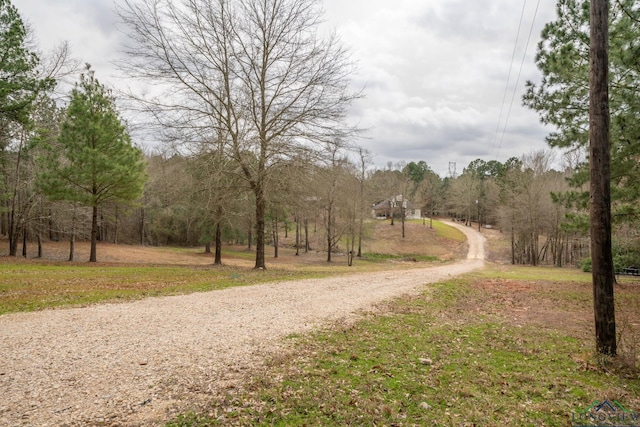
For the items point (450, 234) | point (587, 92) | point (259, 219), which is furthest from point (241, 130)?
point (450, 234)

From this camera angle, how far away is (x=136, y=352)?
5.34 m

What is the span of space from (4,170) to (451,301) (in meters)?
25.4

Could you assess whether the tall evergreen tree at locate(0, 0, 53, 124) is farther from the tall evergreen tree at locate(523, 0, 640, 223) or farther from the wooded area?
the tall evergreen tree at locate(523, 0, 640, 223)

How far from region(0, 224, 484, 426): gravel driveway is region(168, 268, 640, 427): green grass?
0.60 m

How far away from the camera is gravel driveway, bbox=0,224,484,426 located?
3.80 m

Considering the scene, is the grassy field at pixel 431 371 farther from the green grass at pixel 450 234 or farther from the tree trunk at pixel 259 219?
the green grass at pixel 450 234

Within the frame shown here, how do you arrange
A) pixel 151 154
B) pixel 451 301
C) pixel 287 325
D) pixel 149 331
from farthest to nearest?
pixel 151 154 → pixel 451 301 → pixel 287 325 → pixel 149 331

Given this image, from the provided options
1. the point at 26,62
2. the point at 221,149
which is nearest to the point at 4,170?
the point at 26,62

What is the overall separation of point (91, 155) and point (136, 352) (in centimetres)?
1679

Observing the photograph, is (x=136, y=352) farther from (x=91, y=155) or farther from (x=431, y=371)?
(x=91, y=155)

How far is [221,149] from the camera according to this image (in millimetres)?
15453

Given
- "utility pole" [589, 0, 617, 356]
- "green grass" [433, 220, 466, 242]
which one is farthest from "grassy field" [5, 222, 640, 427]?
"green grass" [433, 220, 466, 242]

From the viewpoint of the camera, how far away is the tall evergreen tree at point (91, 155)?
61.1 feet

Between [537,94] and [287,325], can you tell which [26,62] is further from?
[537,94]
